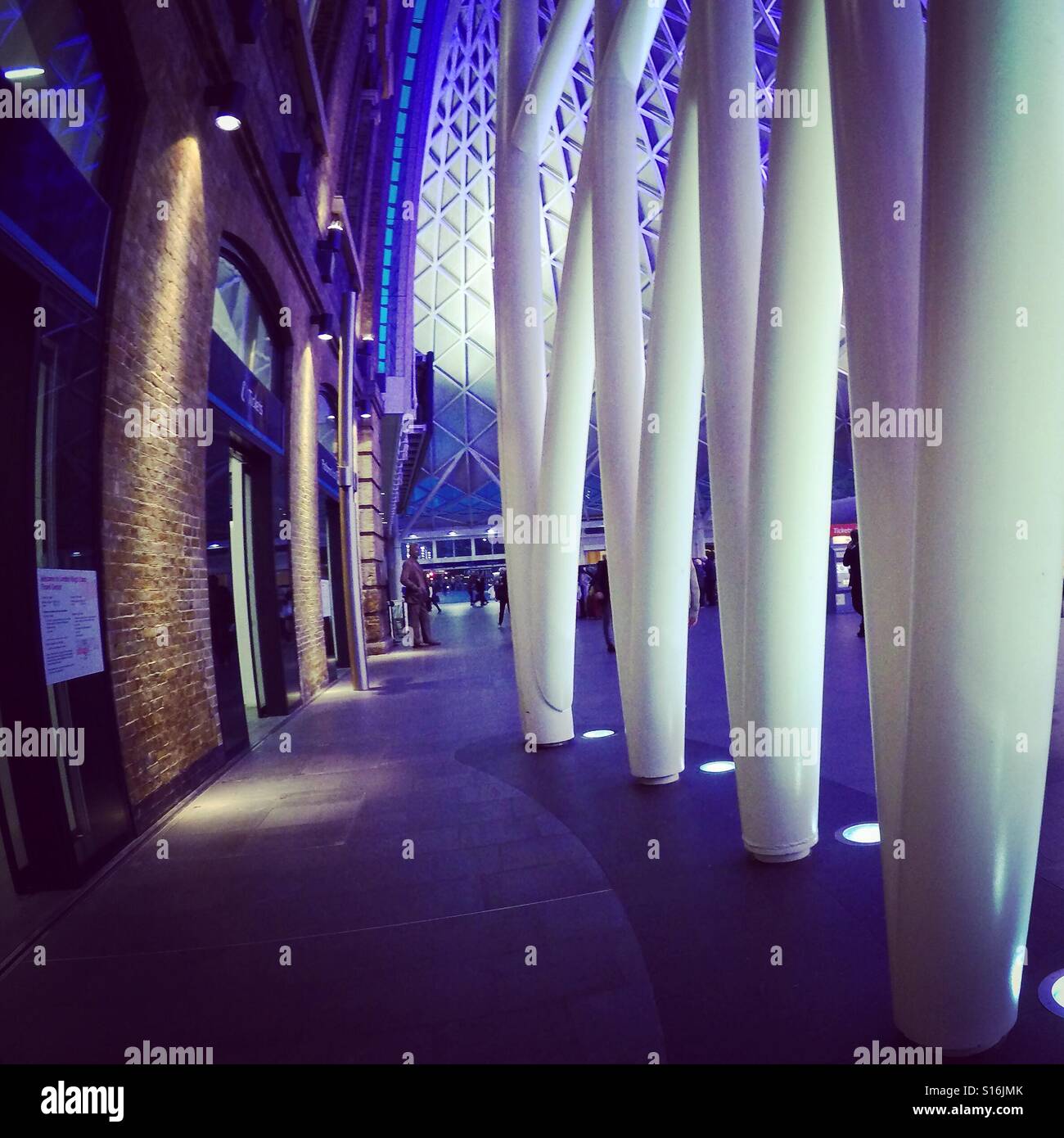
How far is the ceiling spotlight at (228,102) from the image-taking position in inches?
305

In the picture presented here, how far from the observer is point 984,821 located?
8.70 ft

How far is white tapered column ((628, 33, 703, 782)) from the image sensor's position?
225 inches

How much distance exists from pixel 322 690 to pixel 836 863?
1121cm

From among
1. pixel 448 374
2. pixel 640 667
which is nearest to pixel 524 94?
pixel 640 667

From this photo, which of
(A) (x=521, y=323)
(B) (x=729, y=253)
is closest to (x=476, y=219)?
(A) (x=521, y=323)

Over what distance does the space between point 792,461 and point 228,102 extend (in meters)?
7.23

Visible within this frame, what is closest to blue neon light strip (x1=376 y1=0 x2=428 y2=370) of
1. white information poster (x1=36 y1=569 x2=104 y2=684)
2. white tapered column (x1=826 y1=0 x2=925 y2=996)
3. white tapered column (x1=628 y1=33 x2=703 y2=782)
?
white tapered column (x1=628 y1=33 x2=703 y2=782)

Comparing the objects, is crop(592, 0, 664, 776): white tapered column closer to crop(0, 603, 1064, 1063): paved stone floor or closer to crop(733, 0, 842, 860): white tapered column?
crop(0, 603, 1064, 1063): paved stone floor

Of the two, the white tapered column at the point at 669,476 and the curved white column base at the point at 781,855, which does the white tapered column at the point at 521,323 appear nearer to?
the white tapered column at the point at 669,476

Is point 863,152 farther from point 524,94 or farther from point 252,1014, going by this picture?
point 524,94

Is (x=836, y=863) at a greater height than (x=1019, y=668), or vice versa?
(x=1019, y=668)

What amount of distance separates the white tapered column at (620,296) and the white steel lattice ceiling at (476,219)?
75.6 ft

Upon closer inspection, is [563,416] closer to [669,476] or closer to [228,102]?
[669,476]

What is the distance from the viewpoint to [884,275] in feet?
10.3
